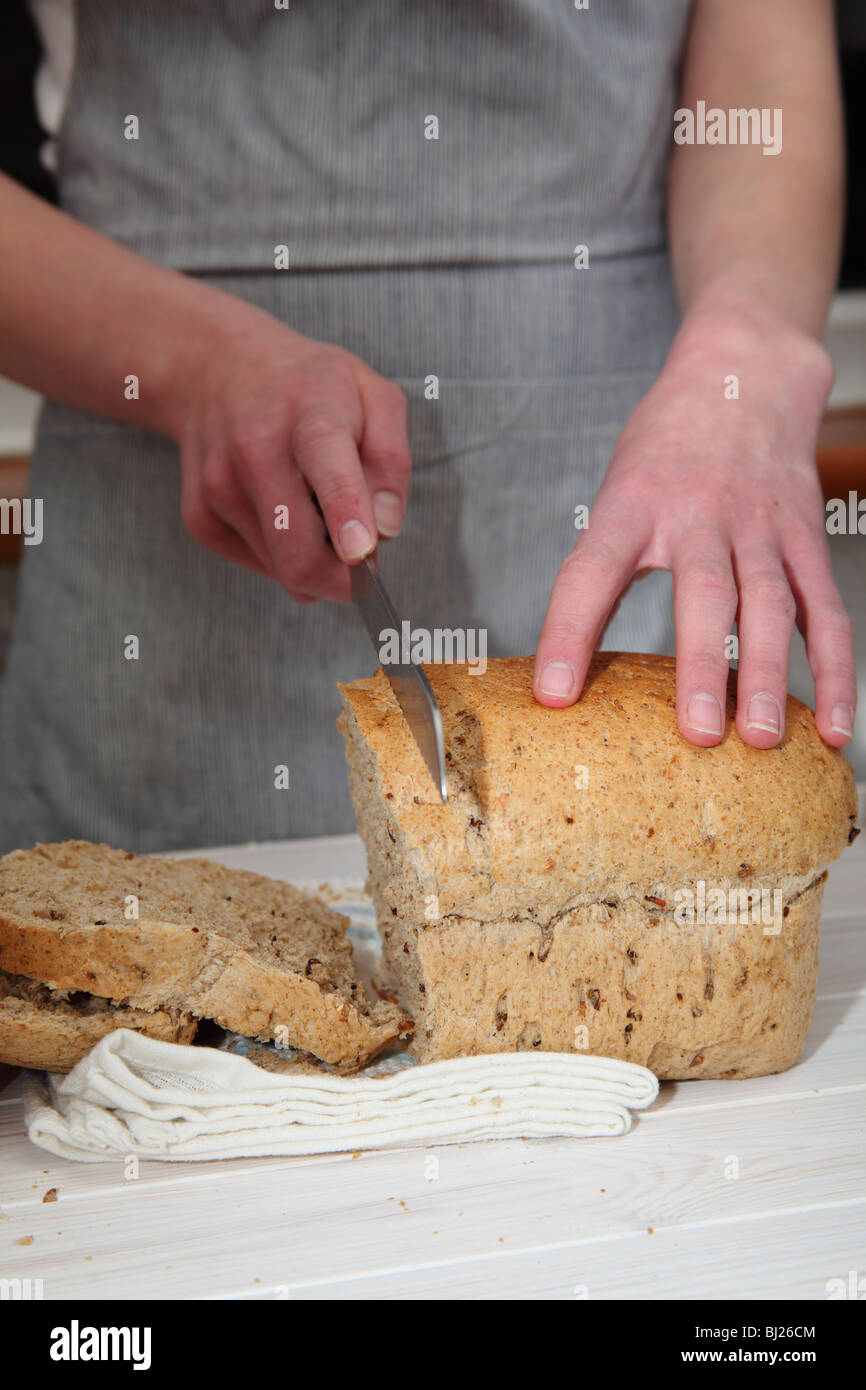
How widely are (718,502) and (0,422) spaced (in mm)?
2879

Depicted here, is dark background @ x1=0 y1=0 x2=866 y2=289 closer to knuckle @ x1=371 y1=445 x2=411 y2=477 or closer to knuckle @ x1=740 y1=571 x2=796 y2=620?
knuckle @ x1=371 y1=445 x2=411 y2=477

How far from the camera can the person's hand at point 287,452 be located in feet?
4.84

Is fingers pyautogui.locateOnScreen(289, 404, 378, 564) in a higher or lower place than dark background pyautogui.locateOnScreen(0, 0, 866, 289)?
lower

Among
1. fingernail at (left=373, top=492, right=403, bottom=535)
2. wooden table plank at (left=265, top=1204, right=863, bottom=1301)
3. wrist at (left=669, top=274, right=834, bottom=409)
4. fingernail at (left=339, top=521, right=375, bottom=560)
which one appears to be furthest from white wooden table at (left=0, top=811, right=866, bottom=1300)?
wrist at (left=669, top=274, right=834, bottom=409)

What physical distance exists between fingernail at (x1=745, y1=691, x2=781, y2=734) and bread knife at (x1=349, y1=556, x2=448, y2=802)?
1.11 feet

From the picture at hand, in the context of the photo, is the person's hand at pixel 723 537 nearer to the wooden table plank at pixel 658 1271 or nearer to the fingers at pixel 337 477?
the fingers at pixel 337 477

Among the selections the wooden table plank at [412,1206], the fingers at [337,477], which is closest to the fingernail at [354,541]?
the fingers at [337,477]

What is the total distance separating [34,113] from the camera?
9.59 ft

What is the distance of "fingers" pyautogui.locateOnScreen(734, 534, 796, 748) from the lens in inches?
49.0

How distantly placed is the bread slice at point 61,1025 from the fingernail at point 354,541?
55 cm

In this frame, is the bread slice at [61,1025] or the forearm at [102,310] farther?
the forearm at [102,310]

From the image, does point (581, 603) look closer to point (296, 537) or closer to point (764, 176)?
A: point (296, 537)
